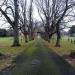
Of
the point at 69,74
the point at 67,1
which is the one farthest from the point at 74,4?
the point at 69,74

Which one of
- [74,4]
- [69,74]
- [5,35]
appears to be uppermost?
[74,4]

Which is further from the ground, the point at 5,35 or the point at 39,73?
the point at 39,73

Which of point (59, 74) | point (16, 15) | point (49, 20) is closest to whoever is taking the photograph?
point (59, 74)

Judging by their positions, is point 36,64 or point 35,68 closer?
point 35,68

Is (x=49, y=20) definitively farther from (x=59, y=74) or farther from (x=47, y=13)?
(x=59, y=74)

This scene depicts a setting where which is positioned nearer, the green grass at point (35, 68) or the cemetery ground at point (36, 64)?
the green grass at point (35, 68)

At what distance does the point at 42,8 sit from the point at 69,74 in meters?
51.1

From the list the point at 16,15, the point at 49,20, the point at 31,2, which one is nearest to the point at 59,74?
the point at 16,15

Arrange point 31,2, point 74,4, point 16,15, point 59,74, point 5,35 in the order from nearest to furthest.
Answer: point 59,74, point 74,4, point 16,15, point 31,2, point 5,35

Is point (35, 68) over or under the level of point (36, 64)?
over

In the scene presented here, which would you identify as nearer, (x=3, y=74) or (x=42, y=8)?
(x=3, y=74)

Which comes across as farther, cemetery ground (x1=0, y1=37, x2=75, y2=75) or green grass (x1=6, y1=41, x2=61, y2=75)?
cemetery ground (x1=0, y1=37, x2=75, y2=75)

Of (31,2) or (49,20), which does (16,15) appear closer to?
(49,20)

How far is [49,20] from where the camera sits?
188ft
